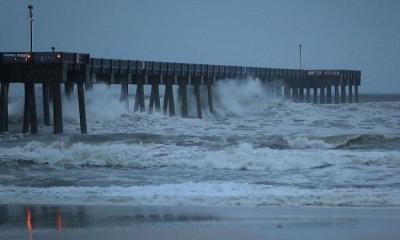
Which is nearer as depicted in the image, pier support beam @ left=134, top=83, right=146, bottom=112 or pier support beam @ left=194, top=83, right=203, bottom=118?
pier support beam @ left=134, top=83, right=146, bottom=112

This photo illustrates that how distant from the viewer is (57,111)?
30.3 metres

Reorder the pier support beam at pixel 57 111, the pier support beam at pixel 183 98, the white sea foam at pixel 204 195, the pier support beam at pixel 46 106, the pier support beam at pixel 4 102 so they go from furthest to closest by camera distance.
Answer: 1. the pier support beam at pixel 183 98
2. the pier support beam at pixel 46 106
3. the pier support beam at pixel 4 102
4. the pier support beam at pixel 57 111
5. the white sea foam at pixel 204 195

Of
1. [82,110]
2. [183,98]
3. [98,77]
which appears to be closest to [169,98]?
[183,98]

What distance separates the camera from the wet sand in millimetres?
9422

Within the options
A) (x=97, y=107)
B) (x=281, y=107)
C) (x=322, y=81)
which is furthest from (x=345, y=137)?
(x=322, y=81)

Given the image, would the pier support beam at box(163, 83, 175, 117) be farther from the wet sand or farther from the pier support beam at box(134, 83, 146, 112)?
the wet sand

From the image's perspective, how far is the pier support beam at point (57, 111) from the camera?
3006 centimetres

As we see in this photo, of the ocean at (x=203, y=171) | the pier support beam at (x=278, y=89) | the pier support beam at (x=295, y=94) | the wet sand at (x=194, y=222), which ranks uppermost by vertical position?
the wet sand at (x=194, y=222)

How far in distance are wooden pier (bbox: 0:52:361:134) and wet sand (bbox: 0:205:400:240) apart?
1918cm

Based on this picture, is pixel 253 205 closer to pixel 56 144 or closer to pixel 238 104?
pixel 56 144

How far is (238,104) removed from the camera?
59.9 m

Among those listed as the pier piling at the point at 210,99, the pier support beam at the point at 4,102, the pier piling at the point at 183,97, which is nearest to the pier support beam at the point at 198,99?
the pier piling at the point at 183,97

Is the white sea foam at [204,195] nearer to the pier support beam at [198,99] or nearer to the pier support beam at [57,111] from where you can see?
the pier support beam at [57,111]

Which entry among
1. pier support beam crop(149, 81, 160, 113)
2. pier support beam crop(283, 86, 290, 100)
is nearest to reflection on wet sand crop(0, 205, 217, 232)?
pier support beam crop(149, 81, 160, 113)
